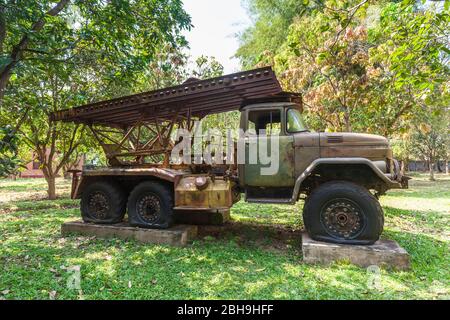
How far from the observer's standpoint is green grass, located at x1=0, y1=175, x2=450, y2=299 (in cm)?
359

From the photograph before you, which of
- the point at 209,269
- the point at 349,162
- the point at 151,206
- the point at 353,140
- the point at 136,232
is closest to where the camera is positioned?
the point at 209,269

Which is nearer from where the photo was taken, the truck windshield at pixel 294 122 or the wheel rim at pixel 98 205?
the truck windshield at pixel 294 122

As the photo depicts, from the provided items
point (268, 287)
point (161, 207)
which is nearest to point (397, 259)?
point (268, 287)

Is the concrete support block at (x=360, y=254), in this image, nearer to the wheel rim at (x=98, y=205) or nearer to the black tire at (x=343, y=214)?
the black tire at (x=343, y=214)

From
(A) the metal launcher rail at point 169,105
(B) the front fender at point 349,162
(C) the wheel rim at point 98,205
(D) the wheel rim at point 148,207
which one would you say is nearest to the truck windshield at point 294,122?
(A) the metal launcher rail at point 169,105

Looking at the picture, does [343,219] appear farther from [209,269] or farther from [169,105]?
[169,105]

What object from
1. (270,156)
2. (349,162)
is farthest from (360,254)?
(270,156)

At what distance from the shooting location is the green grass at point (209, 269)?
3.59 metres

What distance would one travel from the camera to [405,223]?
7852 mm

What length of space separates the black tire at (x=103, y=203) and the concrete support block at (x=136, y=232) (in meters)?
0.20

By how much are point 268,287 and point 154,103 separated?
4133mm

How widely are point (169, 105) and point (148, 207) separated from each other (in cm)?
224

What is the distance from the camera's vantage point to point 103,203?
6508mm

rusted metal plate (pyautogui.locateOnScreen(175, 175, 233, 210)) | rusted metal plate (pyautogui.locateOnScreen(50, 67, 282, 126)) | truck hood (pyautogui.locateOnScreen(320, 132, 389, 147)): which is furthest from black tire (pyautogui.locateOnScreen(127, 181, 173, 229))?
truck hood (pyautogui.locateOnScreen(320, 132, 389, 147))
